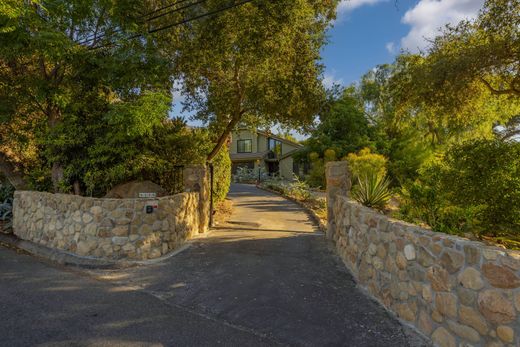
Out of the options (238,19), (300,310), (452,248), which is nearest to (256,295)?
(300,310)

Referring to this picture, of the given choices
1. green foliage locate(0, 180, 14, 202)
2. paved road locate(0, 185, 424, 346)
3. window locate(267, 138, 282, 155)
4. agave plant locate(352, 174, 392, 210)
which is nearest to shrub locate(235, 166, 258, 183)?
window locate(267, 138, 282, 155)

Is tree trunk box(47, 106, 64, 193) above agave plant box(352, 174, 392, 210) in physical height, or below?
above

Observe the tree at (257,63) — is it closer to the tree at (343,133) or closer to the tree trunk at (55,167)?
the tree trunk at (55,167)

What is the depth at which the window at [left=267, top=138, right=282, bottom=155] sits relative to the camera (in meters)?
38.8

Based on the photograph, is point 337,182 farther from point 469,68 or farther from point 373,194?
point 469,68

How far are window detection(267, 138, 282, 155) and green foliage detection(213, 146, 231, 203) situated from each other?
933 inches

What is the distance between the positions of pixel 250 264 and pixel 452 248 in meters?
4.07

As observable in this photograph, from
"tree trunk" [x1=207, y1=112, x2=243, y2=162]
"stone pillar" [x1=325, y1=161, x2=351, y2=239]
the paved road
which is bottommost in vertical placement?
the paved road

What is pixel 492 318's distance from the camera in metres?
2.96

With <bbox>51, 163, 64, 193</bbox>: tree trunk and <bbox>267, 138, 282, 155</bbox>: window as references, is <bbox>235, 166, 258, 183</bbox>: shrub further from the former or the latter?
<bbox>51, 163, 64, 193</bbox>: tree trunk

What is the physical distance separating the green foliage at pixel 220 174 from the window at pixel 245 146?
25.9m

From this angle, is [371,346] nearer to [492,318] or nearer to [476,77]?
[492,318]

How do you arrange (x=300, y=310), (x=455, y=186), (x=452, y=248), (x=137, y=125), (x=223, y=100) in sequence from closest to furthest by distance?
(x=452, y=248)
(x=300, y=310)
(x=455, y=186)
(x=137, y=125)
(x=223, y=100)

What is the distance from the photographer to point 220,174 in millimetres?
13812
